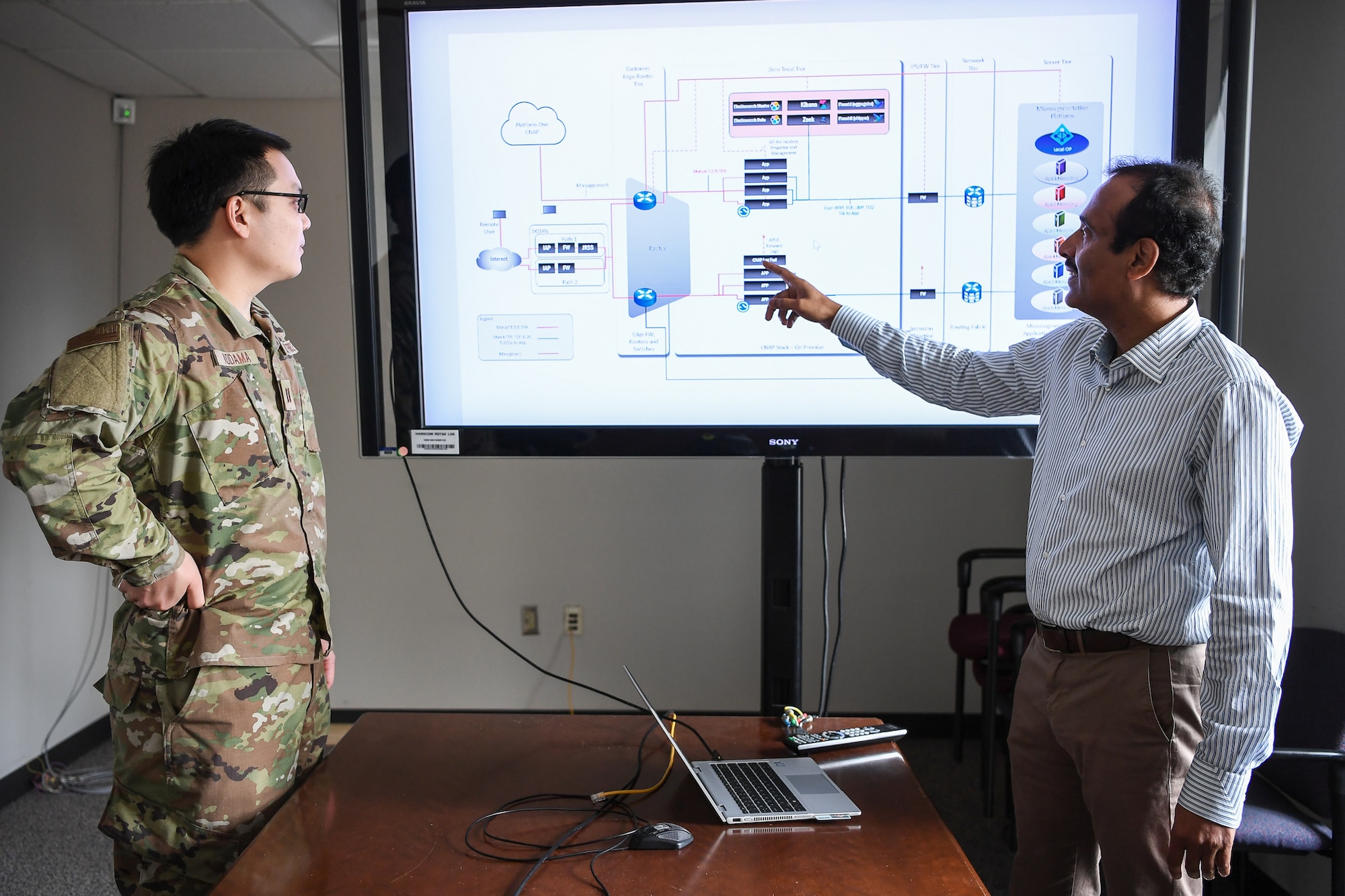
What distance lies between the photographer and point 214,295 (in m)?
1.43

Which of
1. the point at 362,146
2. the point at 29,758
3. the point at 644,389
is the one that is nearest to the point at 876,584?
the point at 644,389

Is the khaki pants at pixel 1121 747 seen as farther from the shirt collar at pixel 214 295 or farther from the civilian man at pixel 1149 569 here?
the shirt collar at pixel 214 295

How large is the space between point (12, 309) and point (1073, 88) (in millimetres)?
3282

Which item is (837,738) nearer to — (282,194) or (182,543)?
(182,543)

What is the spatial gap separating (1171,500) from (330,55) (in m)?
3.01

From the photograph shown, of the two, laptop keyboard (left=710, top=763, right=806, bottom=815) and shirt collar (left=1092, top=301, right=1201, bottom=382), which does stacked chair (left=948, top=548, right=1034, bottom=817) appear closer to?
shirt collar (left=1092, top=301, right=1201, bottom=382)

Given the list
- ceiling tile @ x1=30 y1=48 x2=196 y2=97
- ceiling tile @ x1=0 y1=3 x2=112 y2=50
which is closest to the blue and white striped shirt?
ceiling tile @ x1=0 y1=3 x2=112 y2=50

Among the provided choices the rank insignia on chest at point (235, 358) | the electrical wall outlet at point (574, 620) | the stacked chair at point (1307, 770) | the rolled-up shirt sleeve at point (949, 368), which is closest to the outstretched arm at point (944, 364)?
the rolled-up shirt sleeve at point (949, 368)

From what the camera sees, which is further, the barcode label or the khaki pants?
the barcode label

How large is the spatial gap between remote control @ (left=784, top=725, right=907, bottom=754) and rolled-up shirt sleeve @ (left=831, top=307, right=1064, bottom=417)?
614 mm

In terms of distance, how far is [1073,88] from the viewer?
1.67 meters

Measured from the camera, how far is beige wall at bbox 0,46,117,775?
2.89 meters

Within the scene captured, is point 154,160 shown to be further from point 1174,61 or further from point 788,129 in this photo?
point 1174,61

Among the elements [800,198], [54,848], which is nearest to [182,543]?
[800,198]
